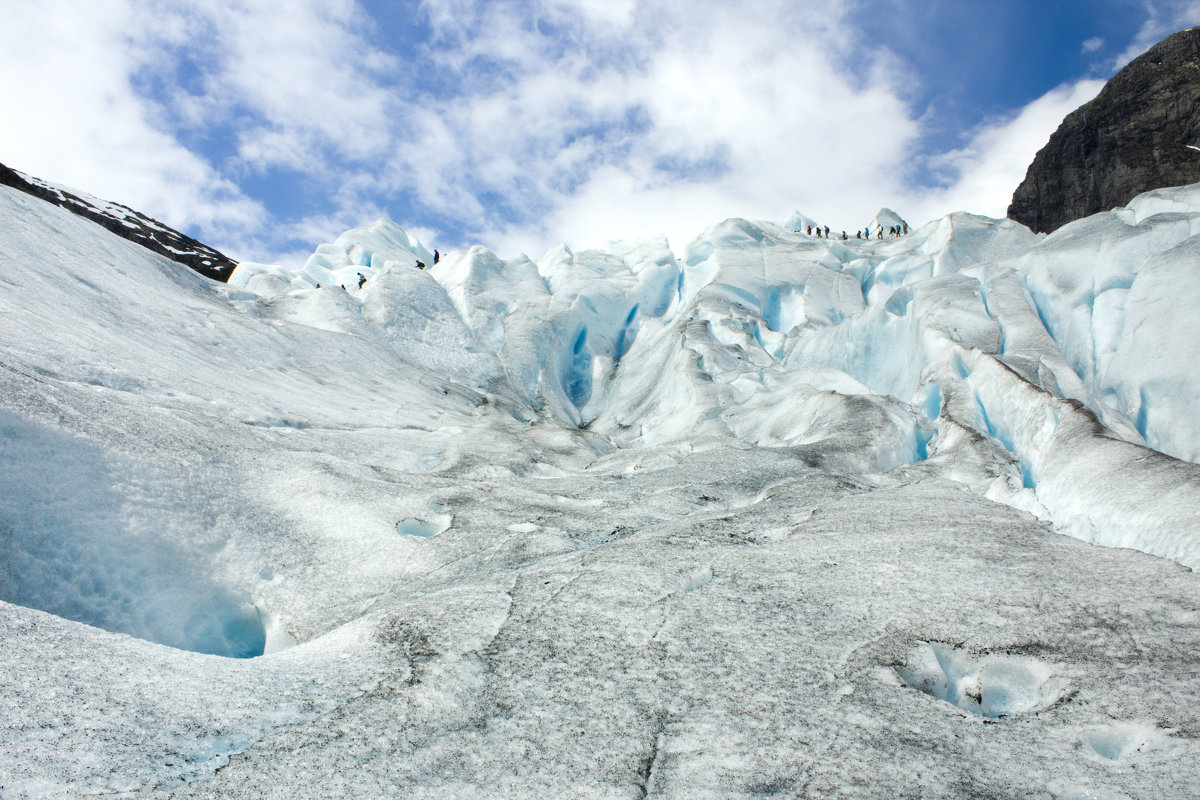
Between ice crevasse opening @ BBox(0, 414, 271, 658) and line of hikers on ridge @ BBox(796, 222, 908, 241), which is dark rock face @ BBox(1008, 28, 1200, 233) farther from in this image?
ice crevasse opening @ BBox(0, 414, 271, 658)

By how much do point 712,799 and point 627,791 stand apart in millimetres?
347

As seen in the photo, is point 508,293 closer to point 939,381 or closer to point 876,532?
point 939,381

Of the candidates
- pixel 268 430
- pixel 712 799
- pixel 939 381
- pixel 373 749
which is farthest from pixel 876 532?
pixel 939 381

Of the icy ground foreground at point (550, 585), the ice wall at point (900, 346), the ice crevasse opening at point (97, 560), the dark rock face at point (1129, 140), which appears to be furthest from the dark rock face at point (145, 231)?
the dark rock face at point (1129, 140)

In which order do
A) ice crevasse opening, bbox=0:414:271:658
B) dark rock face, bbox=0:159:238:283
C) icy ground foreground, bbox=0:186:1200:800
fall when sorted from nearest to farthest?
icy ground foreground, bbox=0:186:1200:800 < ice crevasse opening, bbox=0:414:271:658 < dark rock face, bbox=0:159:238:283

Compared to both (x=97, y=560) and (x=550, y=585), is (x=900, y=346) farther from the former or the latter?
(x=97, y=560)

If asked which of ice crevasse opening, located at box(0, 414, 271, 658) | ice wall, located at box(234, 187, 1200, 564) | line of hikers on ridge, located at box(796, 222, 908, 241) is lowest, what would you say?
ice crevasse opening, located at box(0, 414, 271, 658)

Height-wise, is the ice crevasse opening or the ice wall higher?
the ice wall

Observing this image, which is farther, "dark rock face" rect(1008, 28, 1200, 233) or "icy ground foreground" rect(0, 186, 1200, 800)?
"dark rock face" rect(1008, 28, 1200, 233)

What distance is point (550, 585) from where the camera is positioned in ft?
15.6

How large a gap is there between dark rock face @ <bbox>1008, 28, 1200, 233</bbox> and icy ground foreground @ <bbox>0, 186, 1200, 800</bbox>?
88.2ft

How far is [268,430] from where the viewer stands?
8.83m

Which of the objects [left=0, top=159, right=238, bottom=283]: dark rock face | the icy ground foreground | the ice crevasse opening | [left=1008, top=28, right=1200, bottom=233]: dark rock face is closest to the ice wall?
the icy ground foreground

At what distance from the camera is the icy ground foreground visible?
9.17 ft
